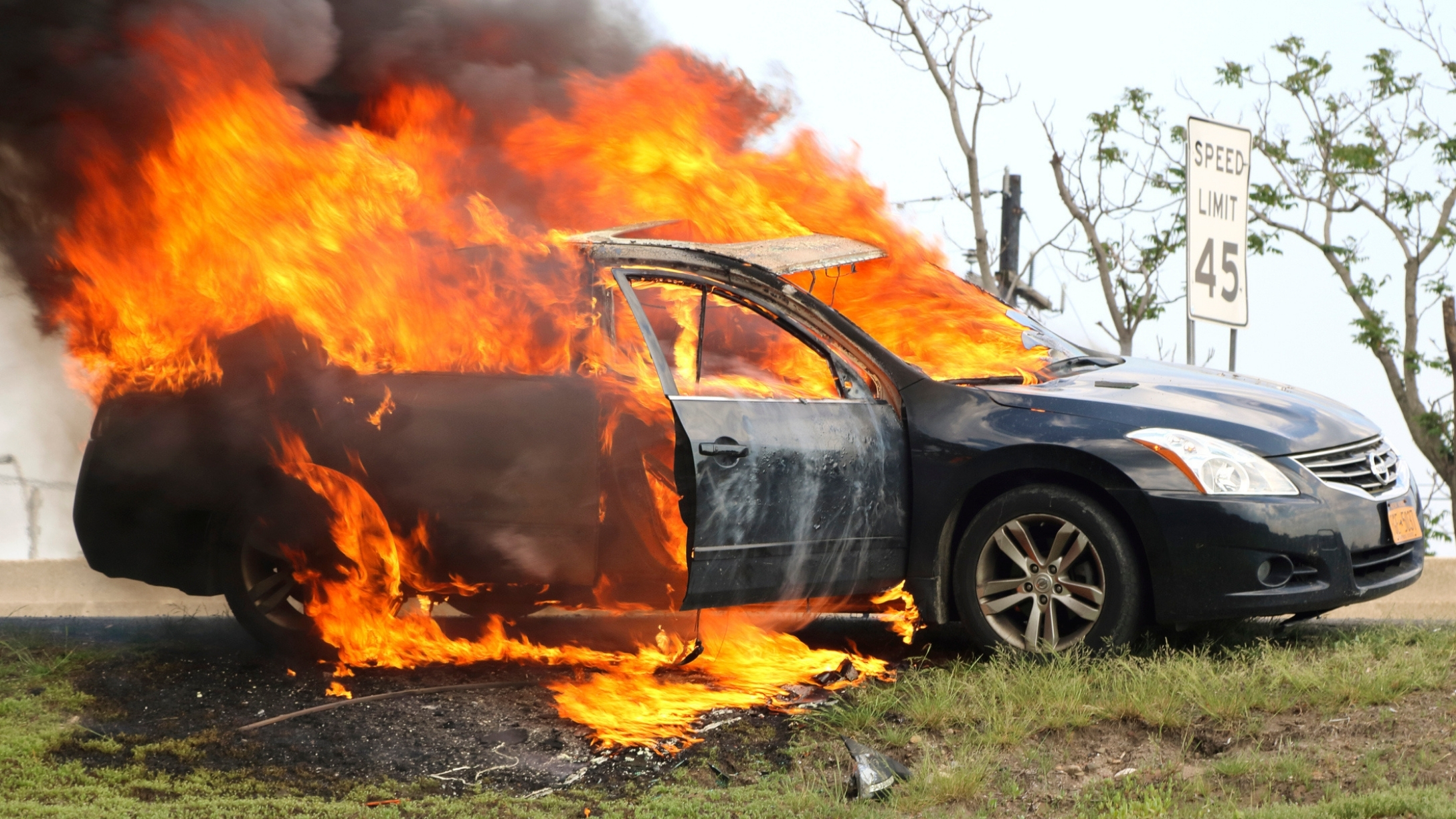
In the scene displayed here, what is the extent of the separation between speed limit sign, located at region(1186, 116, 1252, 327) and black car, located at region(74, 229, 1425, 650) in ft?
9.16

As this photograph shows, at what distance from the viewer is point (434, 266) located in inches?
245

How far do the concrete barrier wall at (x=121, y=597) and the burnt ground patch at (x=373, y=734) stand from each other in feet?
1.50

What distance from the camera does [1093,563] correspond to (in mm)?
5805

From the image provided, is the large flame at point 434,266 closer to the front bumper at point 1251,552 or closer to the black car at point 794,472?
the black car at point 794,472

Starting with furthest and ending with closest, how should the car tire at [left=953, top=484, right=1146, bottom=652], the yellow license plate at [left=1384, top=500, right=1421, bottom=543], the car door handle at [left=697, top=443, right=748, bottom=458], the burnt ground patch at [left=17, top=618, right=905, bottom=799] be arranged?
the yellow license plate at [left=1384, top=500, right=1421, bottom=543] < the car tire at [left=953, top=484, right=1146, bottom=652] < the car door handle at [left=697, top=443, right=748, bottom=458] < the burnt ground patch at [left=17, top=618, right=905, bottom=799]

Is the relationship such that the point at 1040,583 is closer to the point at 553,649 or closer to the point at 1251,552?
the point at 1251,552

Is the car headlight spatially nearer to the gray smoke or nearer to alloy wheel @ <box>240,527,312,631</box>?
alloy wheel @ <box>240,527,312,631</box>

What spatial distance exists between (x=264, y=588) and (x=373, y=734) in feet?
4.71

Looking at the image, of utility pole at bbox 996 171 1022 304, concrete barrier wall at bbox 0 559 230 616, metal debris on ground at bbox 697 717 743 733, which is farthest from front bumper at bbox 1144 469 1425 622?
utility pole at bbox 996 171 1022 304

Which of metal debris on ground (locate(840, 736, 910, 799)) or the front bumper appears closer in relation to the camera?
metal debris on ground (locate(840, 736, 910, 799))

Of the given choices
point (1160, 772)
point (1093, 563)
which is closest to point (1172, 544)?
point (1093, 563)

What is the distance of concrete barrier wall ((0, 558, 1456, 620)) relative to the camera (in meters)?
7.09

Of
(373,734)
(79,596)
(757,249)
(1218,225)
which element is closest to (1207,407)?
(757,249)

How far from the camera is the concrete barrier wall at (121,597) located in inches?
279
